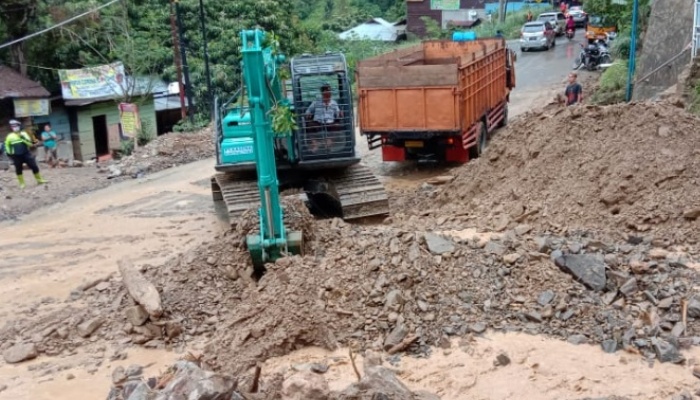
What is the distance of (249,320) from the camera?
7543 millimetres

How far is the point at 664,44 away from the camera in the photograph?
18.0 m

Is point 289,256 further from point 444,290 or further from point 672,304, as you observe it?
point 672,304

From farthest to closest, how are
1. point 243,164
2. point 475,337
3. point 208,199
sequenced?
point 208,199
point 243,164
point 475,337

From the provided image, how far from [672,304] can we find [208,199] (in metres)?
9.46

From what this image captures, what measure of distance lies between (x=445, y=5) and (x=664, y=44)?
3395 centimetres

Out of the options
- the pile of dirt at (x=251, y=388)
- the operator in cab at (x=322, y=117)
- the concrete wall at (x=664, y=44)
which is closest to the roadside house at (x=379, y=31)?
the concrete wall at (x=664, y=44)

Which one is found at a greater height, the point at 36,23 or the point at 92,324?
the point at 36,23

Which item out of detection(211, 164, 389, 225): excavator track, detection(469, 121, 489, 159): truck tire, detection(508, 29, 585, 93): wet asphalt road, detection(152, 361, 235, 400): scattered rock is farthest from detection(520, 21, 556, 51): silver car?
detection(152, 361, 235, 400): scattered rock

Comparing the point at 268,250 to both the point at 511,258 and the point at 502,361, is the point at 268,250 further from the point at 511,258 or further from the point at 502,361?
the point at 502,361

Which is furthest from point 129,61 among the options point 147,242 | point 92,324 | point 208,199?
point 92,324

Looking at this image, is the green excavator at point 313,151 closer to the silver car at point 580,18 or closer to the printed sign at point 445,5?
the silver car at point 580,18

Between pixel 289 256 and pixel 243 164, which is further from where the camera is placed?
pixel 243 164

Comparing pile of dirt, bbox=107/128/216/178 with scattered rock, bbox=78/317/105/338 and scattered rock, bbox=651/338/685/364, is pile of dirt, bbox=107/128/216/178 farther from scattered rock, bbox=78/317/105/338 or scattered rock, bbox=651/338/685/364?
scattered rock, bbox=651/338/685/364

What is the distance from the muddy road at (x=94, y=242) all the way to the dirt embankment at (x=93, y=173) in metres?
0.41
